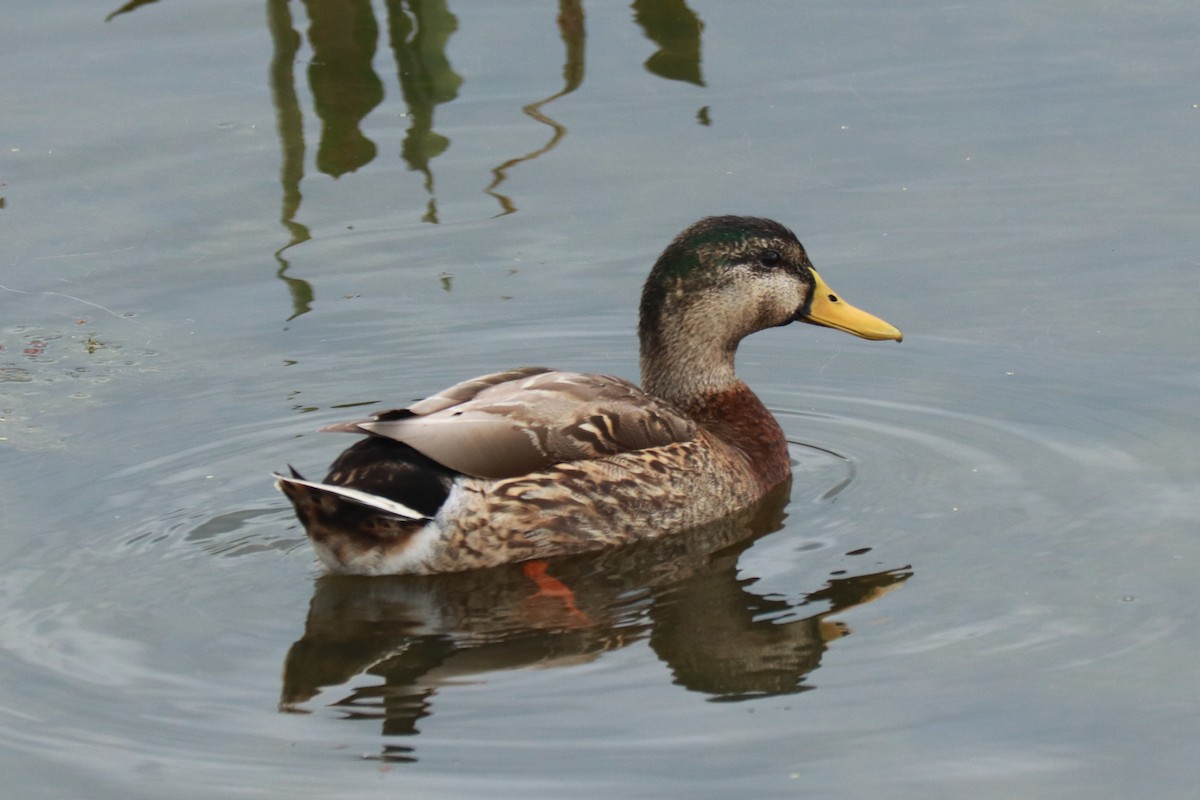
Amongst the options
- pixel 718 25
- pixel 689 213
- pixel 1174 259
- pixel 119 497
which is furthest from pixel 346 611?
pixel 718 25

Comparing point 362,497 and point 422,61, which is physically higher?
point 422,61

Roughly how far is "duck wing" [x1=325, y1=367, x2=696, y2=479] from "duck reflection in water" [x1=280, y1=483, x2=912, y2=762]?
43 cm

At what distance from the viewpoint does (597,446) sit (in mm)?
8008

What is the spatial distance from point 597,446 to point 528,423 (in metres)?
0.33

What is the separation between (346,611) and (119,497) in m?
1.36

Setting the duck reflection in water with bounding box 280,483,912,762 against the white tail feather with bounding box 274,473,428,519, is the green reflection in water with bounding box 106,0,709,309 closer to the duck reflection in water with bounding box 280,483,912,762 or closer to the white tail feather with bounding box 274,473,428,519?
the duck reflection in water with bounding box 280,483,912,762

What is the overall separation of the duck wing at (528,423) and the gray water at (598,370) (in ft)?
1.52

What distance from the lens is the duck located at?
744 centimetres

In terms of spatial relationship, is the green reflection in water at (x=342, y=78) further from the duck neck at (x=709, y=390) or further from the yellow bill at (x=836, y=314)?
the yellow bill at (x=836, y=314)

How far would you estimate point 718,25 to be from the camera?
507 inches

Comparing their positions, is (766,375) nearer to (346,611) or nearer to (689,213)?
(689,213)

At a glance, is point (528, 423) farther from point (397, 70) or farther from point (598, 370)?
point (397, 70)

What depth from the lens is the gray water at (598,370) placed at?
6.25 meters

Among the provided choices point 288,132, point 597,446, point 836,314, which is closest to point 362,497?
point 597,446
